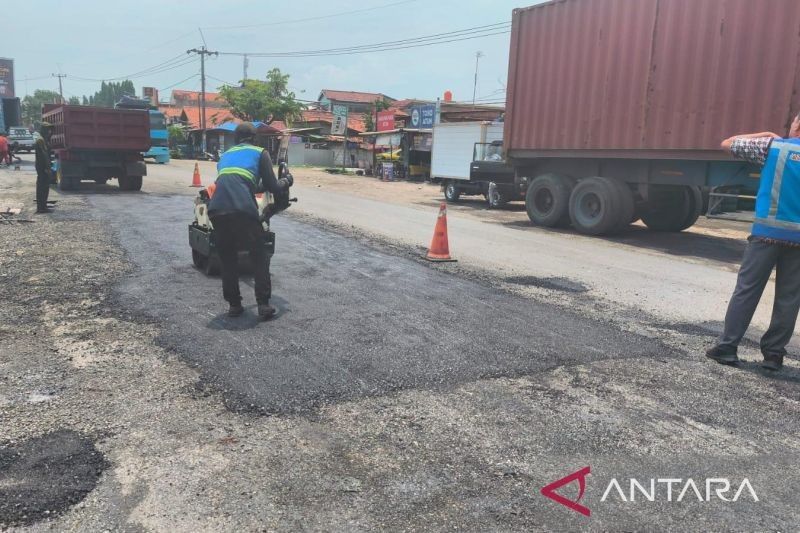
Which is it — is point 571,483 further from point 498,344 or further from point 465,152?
point 465,152

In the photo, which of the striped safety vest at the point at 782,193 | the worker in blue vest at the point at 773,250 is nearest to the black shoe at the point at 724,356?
the worker in blue vest at the point at 773,250

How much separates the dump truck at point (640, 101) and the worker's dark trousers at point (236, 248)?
8022 mm

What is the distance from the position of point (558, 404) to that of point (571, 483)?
893 mm

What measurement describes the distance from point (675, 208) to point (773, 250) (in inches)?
379

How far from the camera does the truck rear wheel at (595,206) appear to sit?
475 inches

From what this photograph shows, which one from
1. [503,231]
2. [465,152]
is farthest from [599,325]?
[465,152]

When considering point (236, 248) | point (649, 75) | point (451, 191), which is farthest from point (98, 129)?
point (649, 75)

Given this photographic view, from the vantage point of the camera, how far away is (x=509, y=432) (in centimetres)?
328

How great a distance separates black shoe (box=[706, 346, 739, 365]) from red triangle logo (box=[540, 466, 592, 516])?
2.20m

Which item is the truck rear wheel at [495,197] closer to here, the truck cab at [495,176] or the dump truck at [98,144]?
the truck cab at [495,176]

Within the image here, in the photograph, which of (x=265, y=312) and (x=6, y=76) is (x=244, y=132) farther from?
(x=6, y=76)

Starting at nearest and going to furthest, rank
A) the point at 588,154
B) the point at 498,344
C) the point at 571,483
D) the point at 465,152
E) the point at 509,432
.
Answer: the point at 571,483 → the point at 509,432 → the point at 498,344 → the point at 588,154 → the point at 465,152

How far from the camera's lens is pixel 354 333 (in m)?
4.89

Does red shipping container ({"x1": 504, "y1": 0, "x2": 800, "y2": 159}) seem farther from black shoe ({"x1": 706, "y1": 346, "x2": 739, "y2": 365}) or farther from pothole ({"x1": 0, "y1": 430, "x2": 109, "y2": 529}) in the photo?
pothole ({"x1": 0, "y1": 430, "x2": 109, "y2": 529})
